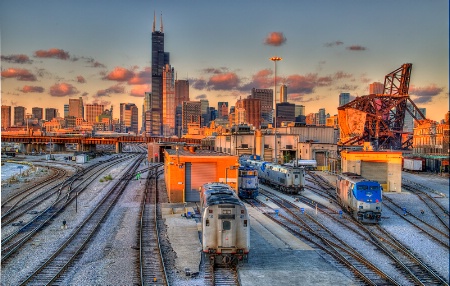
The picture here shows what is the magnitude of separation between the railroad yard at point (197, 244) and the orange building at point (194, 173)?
1938 millimetres

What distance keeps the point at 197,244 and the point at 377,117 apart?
95490 mm

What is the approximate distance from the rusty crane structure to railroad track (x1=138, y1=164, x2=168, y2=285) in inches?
3292

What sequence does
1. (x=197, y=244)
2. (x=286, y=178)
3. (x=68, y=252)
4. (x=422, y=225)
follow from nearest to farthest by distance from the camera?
1. (x=68, y=252)
2. (x=197, y=244)
3. (x=422, y=225)
4. (x=286, y=178)

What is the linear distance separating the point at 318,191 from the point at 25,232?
32654mm

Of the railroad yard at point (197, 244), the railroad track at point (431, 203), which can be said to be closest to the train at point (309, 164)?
the railroad track at point (431, 203)

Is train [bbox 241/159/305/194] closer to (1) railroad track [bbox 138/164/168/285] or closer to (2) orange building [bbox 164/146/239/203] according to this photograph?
(2) orange building [bbox 164/146/239/203]

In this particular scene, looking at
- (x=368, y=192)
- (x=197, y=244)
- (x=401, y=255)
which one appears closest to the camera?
(x=401, y=255)

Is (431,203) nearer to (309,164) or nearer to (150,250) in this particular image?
(150,250)

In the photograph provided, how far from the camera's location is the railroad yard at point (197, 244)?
18594 mm

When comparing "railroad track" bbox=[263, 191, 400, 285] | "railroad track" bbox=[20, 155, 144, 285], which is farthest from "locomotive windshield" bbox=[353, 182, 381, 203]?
"railroad track" bbox=[20, 155, 144, 285]

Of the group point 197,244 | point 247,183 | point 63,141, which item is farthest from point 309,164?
point 63,141

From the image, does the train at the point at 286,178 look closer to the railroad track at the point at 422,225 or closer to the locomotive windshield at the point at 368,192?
the railroad track at the point at 422,225

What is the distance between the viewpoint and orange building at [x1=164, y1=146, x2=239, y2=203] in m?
37.3

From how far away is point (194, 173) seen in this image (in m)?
38.1
